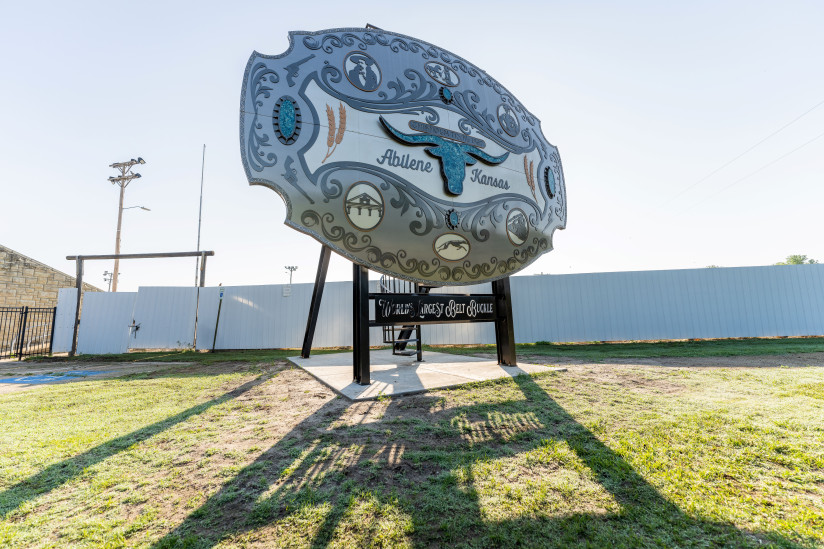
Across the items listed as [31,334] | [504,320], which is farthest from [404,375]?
[31,334]

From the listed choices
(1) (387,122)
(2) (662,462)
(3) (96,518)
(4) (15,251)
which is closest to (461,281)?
(1) (387,122)

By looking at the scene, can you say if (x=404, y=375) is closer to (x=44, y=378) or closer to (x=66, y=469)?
(x=66, y=469)

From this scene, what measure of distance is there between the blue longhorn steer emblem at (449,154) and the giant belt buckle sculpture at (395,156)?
16mm

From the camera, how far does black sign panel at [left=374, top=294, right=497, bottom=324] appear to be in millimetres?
4082

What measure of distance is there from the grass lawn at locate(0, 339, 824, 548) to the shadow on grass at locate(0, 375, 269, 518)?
0.01m

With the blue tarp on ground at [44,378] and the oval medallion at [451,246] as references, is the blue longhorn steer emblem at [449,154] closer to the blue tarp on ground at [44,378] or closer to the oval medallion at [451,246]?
the oval medallion at [451,246]

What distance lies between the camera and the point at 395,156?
403 cm

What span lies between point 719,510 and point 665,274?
1085 centimetres

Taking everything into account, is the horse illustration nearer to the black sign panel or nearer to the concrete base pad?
the black sign panel

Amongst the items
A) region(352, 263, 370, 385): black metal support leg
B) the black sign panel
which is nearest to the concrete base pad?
region(352, 263, 370, 385): black metal support leg

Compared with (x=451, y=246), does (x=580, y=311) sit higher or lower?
lower

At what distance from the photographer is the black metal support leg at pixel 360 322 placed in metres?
3.90

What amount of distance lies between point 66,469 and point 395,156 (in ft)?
12.8

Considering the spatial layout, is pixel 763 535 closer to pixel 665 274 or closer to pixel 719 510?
pixel 719 510
